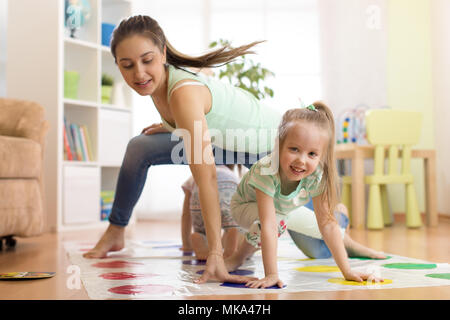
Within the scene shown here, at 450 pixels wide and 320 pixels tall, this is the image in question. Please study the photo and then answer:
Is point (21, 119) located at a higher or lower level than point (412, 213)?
higher

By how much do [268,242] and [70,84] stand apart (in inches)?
91.2

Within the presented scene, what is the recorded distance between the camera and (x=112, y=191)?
3.44 m

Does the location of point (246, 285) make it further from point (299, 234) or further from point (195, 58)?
point (195, 58)

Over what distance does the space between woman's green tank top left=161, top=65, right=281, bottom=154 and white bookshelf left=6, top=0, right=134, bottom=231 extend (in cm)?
174

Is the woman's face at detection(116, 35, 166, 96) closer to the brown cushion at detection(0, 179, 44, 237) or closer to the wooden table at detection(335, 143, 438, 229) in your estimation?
the brown cushion at detection(0, 179, 44, 237)

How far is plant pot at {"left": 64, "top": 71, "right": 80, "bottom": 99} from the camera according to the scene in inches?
124

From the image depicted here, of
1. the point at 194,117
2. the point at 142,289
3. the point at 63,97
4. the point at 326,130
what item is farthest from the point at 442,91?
the point at 142,289

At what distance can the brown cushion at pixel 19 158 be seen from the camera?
6.31ft

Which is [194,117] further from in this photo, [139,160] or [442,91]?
[442,91]

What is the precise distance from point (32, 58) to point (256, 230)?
230 cm

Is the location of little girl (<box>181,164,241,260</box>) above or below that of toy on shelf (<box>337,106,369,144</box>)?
below

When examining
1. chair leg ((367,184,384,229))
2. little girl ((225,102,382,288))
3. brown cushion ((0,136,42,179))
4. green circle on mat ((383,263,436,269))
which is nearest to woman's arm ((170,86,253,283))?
little girl ((225,102,382,288))

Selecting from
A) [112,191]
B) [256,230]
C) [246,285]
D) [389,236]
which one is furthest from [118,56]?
[112,191]

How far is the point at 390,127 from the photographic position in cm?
307
